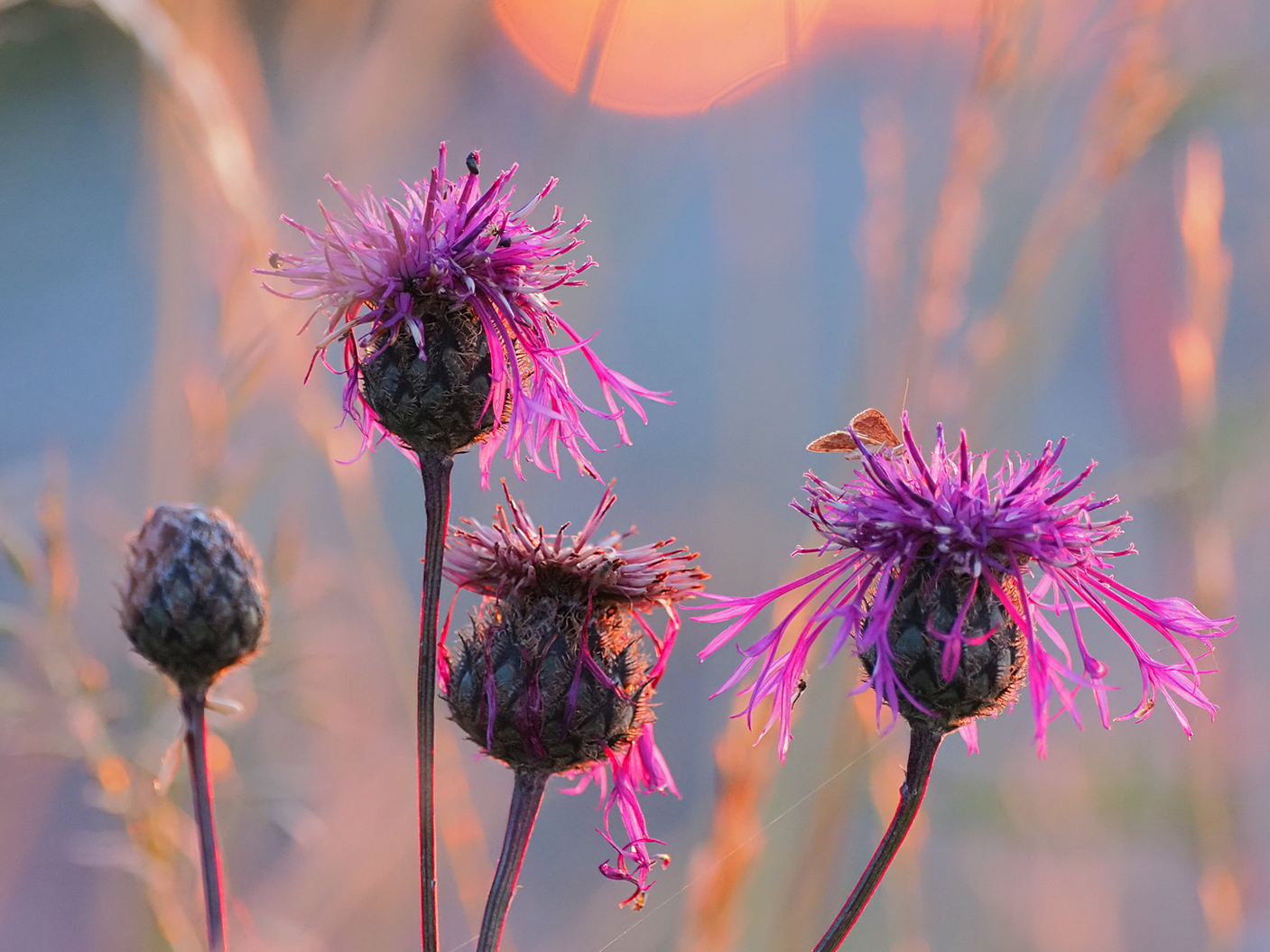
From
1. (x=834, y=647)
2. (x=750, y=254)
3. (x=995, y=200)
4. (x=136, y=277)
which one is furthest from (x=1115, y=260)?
(x=136, y=277)

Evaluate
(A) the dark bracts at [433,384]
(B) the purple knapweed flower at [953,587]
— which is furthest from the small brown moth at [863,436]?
(A) the dark bracts at [433,384]

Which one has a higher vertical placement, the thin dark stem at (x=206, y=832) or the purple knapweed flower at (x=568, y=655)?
the purple knapweed flower at (x=568, y=655)

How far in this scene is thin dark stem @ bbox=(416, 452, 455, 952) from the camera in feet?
2.42

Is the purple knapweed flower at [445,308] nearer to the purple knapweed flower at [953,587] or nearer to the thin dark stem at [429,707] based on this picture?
the thin dark stem at [429,707]

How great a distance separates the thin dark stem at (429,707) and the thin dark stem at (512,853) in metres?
0.04

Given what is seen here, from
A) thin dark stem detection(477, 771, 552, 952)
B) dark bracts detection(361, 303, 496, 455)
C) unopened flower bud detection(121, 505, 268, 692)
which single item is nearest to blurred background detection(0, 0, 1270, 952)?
unopened flower bud detection(121, 505, 268, 692)

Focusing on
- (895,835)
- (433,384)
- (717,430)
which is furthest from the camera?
(717,430)

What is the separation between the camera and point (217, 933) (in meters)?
0.75

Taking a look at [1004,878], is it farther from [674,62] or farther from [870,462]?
[674,62]

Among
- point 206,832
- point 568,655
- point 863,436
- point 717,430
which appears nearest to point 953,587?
point 863,436

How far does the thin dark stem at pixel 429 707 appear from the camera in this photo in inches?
→ 29.1

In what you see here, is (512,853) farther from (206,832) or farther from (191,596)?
(191,596)

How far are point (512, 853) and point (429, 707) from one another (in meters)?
0.14

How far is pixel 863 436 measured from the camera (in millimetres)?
868
